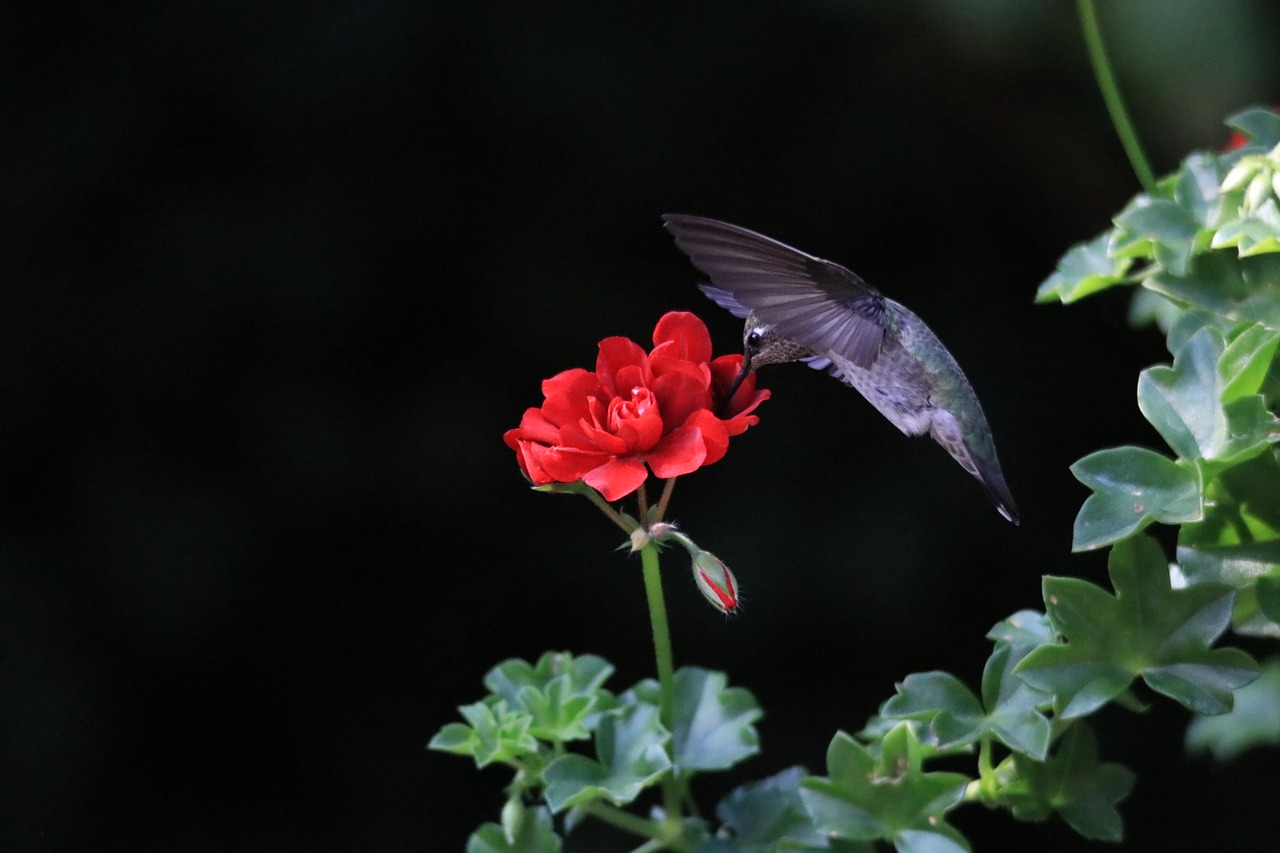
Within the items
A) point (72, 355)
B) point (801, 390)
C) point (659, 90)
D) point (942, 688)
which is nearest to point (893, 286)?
point (801, 390)

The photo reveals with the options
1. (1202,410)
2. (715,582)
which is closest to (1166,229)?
(1202,410)

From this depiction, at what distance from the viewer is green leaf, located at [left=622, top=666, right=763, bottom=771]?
882mm

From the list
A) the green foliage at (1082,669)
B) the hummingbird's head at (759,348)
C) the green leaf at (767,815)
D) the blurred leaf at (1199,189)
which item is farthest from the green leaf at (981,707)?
the blurred leaf at (1199,189)

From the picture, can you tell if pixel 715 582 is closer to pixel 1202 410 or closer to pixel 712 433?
pixel 712 433

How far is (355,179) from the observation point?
202 cm

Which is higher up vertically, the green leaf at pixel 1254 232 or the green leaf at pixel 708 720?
the green leaf at pixel 1254 232

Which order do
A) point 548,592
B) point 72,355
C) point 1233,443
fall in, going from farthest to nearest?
point 548,592
point 72,355
point 1233,443

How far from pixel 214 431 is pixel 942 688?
4.80ft

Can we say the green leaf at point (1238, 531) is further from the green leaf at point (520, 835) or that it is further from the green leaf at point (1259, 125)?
the green leaf at point (520, 835)

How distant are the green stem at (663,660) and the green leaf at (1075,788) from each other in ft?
0.68

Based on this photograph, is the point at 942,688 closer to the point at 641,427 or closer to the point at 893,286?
the point at 641,427

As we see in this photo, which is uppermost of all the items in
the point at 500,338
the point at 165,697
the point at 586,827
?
the point at 500,338

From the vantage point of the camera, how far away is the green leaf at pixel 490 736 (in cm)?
83

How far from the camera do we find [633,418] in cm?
79
